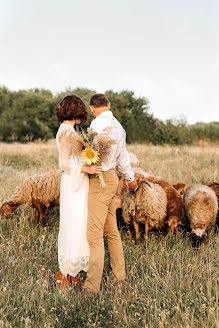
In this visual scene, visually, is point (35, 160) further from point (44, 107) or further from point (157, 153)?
point (44, 107)

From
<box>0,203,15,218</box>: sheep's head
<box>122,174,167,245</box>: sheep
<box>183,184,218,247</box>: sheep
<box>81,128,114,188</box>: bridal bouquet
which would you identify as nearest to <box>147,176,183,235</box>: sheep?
<box>183,184,218,247</box>: sheep

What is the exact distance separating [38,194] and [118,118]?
78.7 feet

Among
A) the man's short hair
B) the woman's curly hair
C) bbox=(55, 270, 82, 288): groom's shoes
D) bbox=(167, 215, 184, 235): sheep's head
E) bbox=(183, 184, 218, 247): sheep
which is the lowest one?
bbox=(55, 270, 82, 288): groom's shoes

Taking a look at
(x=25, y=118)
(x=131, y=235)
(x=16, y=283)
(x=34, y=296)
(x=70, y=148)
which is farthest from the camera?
(x=25, y=118)

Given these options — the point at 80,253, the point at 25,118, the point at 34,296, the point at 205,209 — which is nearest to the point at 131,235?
the point at 205,209

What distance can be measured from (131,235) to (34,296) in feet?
9.09

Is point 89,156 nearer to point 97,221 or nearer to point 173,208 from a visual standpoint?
point 97,221

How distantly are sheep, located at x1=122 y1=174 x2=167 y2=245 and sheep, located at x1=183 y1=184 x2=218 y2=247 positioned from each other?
0.57 meters

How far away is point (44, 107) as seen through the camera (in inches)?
1300

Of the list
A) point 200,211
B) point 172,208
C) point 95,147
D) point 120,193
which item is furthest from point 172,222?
point 95,147

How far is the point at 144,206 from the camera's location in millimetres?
5633

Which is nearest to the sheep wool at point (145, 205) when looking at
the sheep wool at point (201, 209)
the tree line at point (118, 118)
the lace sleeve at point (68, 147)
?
the sheep wool at point (201, 209)

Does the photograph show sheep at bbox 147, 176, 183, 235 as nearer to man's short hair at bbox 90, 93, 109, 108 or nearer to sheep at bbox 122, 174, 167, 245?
sheep at bbox 122, 174, 167, 245

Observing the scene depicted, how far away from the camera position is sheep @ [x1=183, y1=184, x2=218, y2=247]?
580 centimetres
